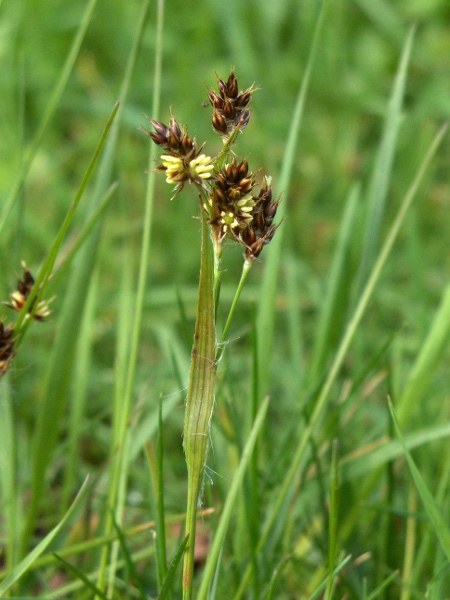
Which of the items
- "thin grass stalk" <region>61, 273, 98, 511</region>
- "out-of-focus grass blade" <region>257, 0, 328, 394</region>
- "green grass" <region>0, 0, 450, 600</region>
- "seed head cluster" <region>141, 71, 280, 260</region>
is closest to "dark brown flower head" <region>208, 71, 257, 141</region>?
"seed head cluster" <region>141, 71, 280, 260</region>

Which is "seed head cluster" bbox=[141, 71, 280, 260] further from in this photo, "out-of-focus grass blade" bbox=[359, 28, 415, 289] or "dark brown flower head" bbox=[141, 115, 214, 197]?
"out-of-focus grass blade" bbox=[359, 28, 415, 289]

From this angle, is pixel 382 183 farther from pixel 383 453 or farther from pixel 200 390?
pixel 200 390

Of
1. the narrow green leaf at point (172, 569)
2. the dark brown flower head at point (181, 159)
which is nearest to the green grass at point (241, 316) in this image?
the narrow green leaf at point (172, 569)

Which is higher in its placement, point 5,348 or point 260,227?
point 260,227

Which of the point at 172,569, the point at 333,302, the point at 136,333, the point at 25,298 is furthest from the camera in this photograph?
the point at 333,302

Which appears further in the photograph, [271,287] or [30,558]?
[271,287]

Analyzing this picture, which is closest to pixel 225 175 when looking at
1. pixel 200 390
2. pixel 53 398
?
pixel 200 390

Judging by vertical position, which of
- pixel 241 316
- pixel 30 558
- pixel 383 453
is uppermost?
pixel 241 316

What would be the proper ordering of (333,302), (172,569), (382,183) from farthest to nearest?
(333,302) → (382,183) → (172,569)
